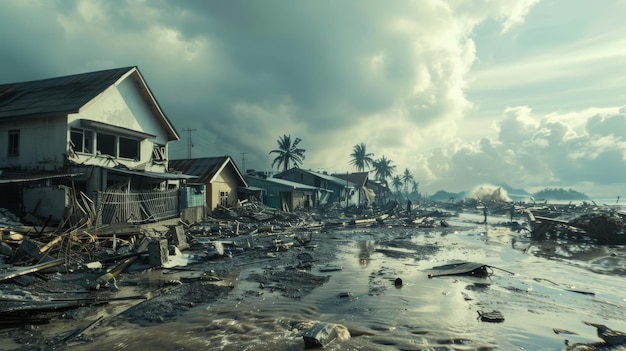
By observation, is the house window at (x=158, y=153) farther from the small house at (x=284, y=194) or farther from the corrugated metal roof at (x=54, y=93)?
the small house at (x=284, y=194)

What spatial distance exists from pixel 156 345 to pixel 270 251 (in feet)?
30.4

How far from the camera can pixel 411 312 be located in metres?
7.29

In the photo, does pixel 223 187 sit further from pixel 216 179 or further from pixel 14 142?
pixel 14 142

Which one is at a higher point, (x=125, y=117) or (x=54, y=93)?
(x=54, y=93)

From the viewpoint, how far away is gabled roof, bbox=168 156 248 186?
2728cm

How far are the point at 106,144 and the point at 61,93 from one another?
3600 mm

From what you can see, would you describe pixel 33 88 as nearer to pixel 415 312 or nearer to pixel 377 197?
pixel 415 312

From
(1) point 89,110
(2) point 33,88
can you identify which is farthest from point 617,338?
(2) point 33,88

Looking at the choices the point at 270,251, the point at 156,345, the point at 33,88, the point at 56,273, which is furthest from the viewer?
the point at 33,88

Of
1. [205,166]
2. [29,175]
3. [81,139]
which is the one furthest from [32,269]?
[205,166]

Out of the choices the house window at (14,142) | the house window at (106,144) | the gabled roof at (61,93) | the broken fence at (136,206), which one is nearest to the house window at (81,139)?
the gabled roof at (61,93)

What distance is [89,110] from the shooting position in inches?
685

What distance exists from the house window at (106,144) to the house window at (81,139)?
236 centimetres

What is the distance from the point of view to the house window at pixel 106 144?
20.3 metres
